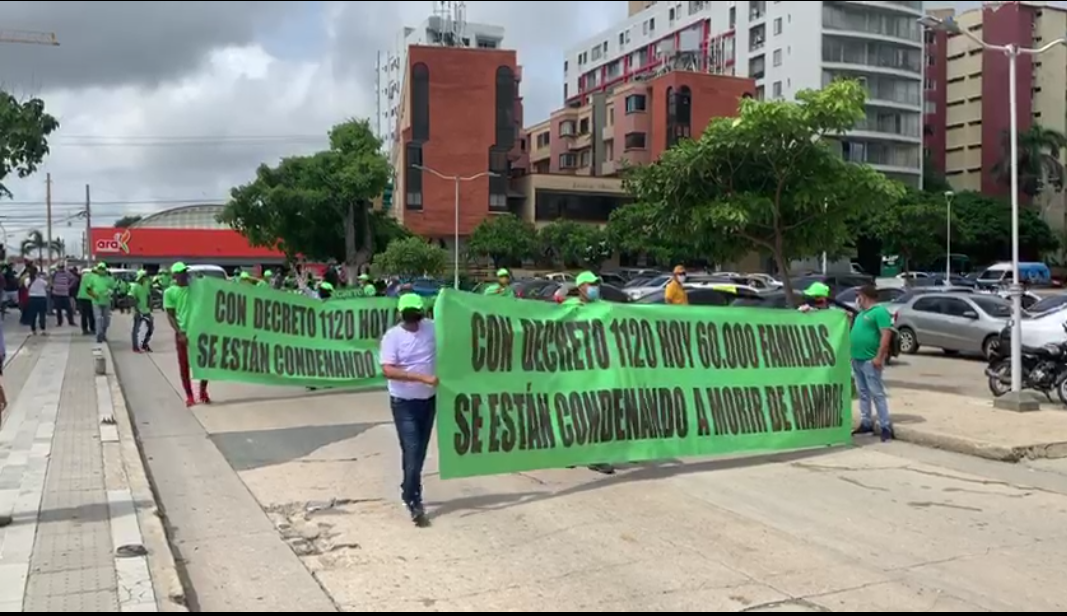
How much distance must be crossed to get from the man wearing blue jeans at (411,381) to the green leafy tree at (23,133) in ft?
64.9

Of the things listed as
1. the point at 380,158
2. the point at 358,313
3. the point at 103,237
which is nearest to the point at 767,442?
the point at 358,313

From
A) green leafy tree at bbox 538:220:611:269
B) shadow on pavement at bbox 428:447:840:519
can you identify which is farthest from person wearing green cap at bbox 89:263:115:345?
green leafy tree at bbox 538:220:611:269

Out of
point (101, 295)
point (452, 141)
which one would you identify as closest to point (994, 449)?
point (101, 295)

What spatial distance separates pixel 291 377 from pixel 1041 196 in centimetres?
9110

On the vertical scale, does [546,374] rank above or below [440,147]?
below

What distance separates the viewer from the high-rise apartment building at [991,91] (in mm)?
93188

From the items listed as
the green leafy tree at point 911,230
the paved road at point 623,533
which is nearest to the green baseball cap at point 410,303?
the paved road at point 623,533

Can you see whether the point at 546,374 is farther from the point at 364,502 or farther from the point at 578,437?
the point at 364,502

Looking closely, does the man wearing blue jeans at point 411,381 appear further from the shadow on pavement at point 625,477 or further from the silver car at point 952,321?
→ the silver car at point 952,321

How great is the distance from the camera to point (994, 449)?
10.5 meters

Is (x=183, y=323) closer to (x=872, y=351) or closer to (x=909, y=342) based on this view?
(x=872, y=351)

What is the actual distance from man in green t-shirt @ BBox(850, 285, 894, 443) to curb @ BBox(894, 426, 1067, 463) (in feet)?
1.75

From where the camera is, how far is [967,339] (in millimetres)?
22203

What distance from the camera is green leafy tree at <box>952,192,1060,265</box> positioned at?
3004 inches
